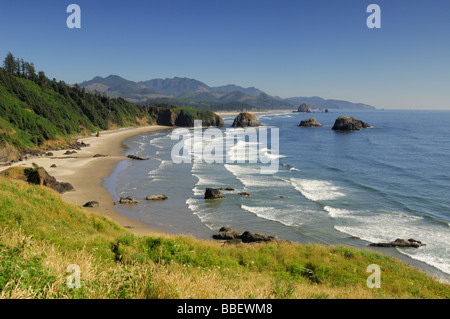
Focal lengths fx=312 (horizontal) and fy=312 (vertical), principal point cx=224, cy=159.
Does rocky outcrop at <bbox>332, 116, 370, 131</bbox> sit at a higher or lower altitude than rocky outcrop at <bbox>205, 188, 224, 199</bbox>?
higher

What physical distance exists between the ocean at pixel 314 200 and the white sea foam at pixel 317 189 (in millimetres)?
126

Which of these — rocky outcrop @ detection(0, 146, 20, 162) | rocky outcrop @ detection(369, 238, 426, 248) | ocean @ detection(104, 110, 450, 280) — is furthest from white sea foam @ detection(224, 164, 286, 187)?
rocky outcrop @ detection(0, 146, 20, 162)

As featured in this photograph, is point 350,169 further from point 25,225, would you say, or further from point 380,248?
point 25,225

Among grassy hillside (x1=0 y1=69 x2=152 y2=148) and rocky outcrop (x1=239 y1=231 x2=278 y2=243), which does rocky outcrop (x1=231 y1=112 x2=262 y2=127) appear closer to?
grassy hillside (x1=0 y1=69 x2=152 y2=148)

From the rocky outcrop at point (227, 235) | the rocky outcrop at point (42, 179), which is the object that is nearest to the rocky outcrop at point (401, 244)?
the rocky outcrop at point (227, 235)

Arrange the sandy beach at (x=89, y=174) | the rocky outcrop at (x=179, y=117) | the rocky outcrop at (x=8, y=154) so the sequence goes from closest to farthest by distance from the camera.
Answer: the sandy beach at (x=89, y=174), the rocky outcrop at (x=8, y=154), the rocky outcrop at (x=179, y=117)

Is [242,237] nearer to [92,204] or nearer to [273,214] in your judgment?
[273,214]

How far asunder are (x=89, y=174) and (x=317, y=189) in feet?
107

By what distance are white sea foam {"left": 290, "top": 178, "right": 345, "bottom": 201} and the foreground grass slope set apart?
772 inches

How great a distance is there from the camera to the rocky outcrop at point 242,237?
22.4 metres

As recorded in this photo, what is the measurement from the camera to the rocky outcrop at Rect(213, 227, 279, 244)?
73.4ft

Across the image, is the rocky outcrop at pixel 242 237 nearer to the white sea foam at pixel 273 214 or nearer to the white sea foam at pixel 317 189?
the white sea foam at pixel 273 214

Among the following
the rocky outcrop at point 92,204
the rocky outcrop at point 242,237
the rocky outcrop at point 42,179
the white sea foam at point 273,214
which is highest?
the rocky outcrop at point 42,179
